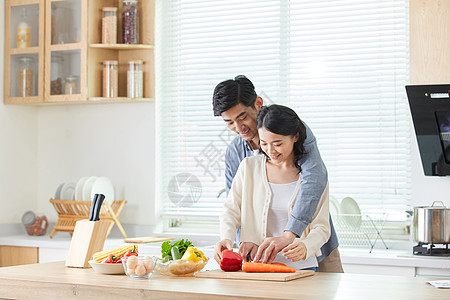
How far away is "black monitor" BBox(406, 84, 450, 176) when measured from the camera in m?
3.36

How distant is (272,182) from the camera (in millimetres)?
2471

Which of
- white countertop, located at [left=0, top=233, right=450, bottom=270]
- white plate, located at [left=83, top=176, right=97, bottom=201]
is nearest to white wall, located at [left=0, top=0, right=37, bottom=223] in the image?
white countertop, located at [left=0, top=233, right=450, bottom=270]

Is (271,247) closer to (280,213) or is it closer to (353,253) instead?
(280,213)

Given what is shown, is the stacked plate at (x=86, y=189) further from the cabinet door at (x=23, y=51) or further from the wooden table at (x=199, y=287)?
the wooden table at (x=199, y=287)

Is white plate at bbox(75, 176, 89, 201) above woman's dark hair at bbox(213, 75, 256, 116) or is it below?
below

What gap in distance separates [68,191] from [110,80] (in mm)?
783

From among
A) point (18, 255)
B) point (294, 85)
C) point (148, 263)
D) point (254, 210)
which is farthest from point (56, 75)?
point (148, 263)

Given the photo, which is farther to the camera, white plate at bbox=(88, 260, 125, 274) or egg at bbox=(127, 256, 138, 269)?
white plate at bbox=(88, 260, 125, 274)

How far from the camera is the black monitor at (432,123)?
3359 mm

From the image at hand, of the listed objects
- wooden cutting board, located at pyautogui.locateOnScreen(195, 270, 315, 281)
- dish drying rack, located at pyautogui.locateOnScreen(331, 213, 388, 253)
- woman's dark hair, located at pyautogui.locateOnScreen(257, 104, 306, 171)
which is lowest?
dish drying rack, located at pyautogui.locateOnScreen(331, 213, 388, 253)

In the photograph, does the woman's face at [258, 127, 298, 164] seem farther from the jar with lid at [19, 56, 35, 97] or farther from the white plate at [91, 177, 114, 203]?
the jar with lid at [19, 56, 35, 97]

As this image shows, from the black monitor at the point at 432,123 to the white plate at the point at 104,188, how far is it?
77.1 inches

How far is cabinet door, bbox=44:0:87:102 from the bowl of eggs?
2.21 m

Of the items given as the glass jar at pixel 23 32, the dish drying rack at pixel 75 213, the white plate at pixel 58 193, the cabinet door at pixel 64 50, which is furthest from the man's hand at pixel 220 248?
the glass jar at pixel 23 32
